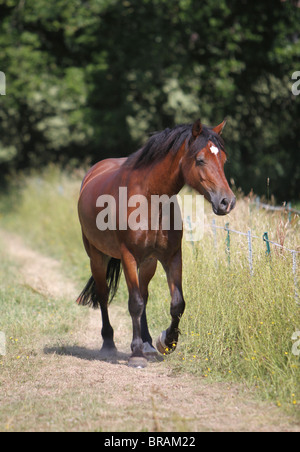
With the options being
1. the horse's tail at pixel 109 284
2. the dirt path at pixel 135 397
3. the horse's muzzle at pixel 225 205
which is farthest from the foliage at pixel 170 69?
the horse's muzzle at pixel 225 205

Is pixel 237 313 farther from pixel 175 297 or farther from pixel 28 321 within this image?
pixel 28 321

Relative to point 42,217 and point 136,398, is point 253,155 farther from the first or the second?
point 136,398

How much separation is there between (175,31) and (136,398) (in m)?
14.8

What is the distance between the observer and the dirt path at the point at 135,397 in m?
4.03

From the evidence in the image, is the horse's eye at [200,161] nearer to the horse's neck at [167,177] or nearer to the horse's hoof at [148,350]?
the horse's neck at [167,177]

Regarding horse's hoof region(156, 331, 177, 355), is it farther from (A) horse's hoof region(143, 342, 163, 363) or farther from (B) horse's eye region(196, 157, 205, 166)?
(B) horse's eye region(196, 157, 205, 166)

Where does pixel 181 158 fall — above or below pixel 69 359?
above

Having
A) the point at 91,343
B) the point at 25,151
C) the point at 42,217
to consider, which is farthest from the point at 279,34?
the point at 91,343

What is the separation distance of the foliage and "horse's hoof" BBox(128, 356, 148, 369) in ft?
36.2

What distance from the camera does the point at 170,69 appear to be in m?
17.6

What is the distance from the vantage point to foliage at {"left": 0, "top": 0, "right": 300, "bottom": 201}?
16.9 m

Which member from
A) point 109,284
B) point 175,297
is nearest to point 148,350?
point 175,297

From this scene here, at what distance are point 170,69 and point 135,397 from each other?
46.8ft

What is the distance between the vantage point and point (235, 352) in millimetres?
5277
